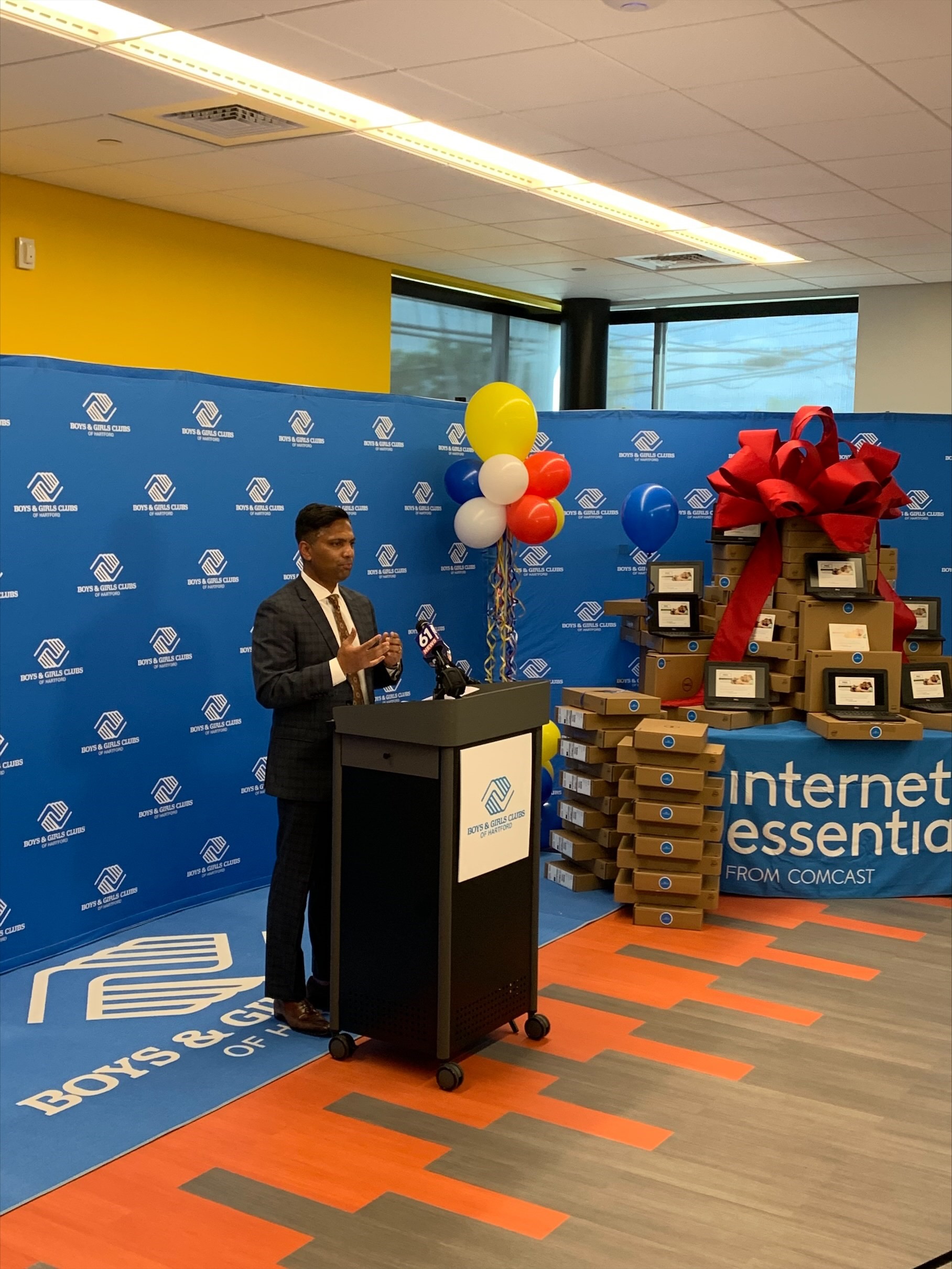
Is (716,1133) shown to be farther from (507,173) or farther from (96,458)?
(507,173)

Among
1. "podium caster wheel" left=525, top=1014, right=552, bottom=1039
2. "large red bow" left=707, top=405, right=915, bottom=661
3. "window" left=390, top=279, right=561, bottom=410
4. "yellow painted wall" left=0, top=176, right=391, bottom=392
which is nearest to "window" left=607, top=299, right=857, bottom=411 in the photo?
"window" left=390, top=279, right=561, bottom=410

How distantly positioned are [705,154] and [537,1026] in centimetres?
386

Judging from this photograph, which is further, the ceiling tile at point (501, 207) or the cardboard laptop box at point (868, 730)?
the ceiling tile at point (501, 207)

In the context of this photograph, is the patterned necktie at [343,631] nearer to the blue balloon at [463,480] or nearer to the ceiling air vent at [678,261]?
the blue balloon at [463,480]

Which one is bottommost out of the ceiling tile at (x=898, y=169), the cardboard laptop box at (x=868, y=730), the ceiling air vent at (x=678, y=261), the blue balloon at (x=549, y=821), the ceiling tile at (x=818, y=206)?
the blue balloon at (x=549, y=821)

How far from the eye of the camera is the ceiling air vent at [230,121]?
5.38m

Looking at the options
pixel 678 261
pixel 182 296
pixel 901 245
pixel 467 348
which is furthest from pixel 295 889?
pixel 467 348

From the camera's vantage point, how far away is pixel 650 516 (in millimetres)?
6391

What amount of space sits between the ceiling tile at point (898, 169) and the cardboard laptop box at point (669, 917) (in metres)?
3.37

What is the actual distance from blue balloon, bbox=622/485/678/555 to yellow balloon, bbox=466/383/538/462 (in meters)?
0.59

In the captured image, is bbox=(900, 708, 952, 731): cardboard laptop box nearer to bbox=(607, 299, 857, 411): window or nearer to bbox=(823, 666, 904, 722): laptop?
bbox=(823, 666, 904, 722): laptop

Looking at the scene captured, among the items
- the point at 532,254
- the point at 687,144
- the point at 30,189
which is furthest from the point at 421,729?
the point at 532,254

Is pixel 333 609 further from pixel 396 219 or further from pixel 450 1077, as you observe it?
pixel 396 219

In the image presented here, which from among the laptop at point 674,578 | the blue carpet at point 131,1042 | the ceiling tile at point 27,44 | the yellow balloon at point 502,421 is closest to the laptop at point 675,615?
the laptop at point 674,578
